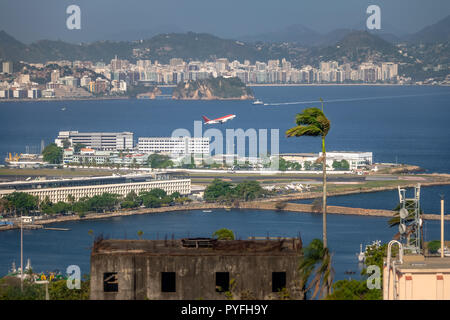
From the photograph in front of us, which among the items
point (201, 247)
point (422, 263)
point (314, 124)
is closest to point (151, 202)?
point (201, 247)

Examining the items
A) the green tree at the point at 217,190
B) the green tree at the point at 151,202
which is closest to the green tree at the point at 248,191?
the green tree at the point at 217,190

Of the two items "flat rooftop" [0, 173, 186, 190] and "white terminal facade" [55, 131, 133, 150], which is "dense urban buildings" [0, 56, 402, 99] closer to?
"white terminal facade" [55, 131, 133, 150]

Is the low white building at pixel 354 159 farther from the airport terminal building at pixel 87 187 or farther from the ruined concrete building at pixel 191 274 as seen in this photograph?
the ruined concrete building at pixel 191 274

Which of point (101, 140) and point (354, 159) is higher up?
point (101, 140)

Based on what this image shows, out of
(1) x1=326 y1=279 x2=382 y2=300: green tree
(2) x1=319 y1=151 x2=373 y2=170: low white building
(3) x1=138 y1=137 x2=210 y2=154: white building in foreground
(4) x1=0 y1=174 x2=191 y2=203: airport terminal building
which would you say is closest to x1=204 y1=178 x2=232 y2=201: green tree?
(4) x1=0 y1=174 x2=191 y2=203: airport terminal building

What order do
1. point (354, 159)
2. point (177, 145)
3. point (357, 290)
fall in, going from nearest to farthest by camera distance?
1. point (357, 290)
2. point (354, 159)
3. point (177, 145)

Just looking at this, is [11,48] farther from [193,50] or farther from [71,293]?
[71,293]
